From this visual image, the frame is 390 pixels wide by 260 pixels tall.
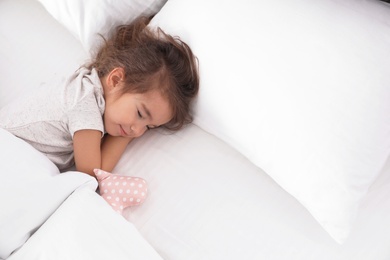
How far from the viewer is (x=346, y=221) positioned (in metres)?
0.77

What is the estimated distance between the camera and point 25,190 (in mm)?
773

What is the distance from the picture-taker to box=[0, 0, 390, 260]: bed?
748 millimetres

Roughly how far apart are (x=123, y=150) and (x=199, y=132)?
0.18 m

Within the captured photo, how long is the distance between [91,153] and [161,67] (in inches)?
9.8

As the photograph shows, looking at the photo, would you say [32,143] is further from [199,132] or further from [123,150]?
[199,132]

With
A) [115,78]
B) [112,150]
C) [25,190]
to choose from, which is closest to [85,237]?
[25,190]

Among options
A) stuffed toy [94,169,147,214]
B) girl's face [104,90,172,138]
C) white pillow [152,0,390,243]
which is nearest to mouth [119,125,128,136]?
girl's face [104,90,172,138]

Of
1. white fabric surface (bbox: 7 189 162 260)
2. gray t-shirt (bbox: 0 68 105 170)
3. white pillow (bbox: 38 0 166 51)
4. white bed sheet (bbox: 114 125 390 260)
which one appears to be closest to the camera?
white fabric surface (bbox: 7 189 162 260)

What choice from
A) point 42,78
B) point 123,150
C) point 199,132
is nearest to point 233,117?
point 199,132

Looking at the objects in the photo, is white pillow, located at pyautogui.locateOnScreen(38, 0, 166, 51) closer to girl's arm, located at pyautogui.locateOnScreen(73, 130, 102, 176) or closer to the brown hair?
the brown hair

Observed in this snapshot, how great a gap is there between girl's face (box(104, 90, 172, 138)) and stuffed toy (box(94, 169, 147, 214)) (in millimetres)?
114

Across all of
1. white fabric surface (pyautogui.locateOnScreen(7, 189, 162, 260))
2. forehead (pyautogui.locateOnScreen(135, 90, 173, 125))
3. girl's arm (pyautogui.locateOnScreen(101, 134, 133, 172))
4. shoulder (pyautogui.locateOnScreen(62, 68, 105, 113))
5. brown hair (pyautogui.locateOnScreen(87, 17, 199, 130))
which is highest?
brown hair (pyautogui.locateOnScreen(87, 17, 199, 130))

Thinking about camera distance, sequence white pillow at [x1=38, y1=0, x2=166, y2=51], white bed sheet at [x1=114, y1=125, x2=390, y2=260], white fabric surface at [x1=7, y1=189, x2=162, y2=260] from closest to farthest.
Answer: white fabric surface at [x1=7, y1=189, x2=162, y2=260]
white bed sheet at [x1=114, y1=125, x2=390, y2=260]
white pillow at [x1=38, y1=0, x2=166, y2=51]

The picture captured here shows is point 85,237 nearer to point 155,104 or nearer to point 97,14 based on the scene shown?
point 155,104
